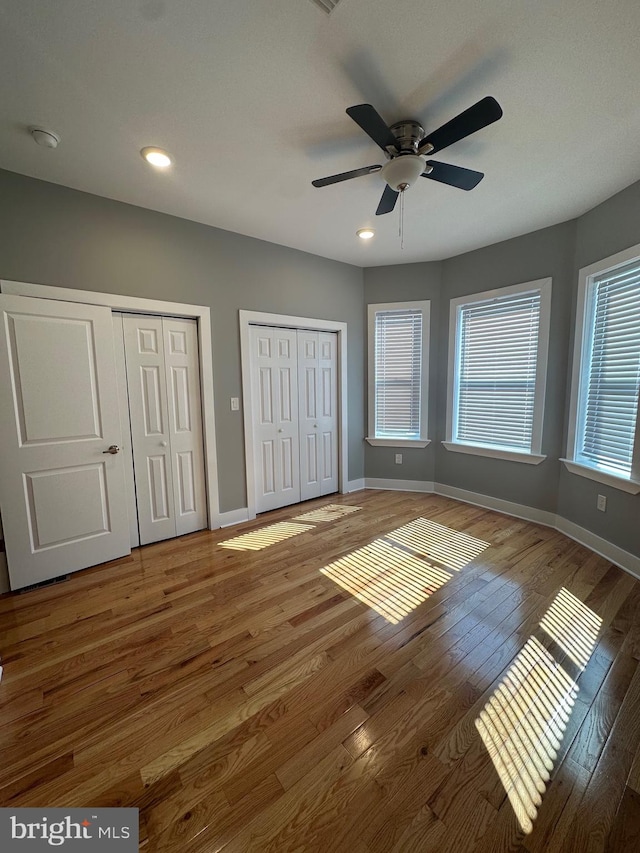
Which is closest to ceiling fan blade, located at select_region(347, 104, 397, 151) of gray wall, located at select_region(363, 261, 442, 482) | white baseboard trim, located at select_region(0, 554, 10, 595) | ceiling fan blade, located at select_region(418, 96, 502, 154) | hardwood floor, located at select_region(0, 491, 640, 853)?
ceiling fan blade, located at select_region(418, 96, 502, 154)

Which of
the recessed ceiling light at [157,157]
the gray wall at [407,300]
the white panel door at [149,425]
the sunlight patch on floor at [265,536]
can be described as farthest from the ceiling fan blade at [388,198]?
the sunlight patch on floor at [265,536]

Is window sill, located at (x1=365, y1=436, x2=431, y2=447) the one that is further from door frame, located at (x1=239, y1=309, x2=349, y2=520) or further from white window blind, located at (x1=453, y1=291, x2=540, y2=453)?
door frame, located at (x1=239, y1=309, x2=349, y2=520)

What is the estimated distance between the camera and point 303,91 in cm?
162

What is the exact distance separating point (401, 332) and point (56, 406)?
3.61 meters

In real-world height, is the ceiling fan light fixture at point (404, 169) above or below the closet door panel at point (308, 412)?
above

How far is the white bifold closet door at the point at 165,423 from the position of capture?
279cm

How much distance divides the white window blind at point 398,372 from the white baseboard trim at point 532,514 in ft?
2.21

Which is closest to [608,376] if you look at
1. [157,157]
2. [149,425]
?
[157,157]

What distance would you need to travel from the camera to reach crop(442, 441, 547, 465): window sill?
3.31 metres

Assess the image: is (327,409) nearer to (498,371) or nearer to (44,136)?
(498,371)

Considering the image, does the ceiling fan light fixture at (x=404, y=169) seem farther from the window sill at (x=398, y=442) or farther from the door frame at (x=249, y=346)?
the window sill at (x=398, y=442)

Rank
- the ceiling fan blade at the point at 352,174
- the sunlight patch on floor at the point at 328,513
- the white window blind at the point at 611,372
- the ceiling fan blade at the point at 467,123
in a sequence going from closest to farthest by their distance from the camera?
the ceiling fan blade at the point at 467,123
the ceiling fan blade at the point at 352,174
the white window blind at the point at 611,372
the sunlight patch on floor at the point at 328,513

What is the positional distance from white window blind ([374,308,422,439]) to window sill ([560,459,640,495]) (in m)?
1.67

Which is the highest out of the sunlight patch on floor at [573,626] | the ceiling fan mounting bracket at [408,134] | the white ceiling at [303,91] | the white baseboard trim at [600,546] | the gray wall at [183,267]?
the white ceiling at [303,91]
